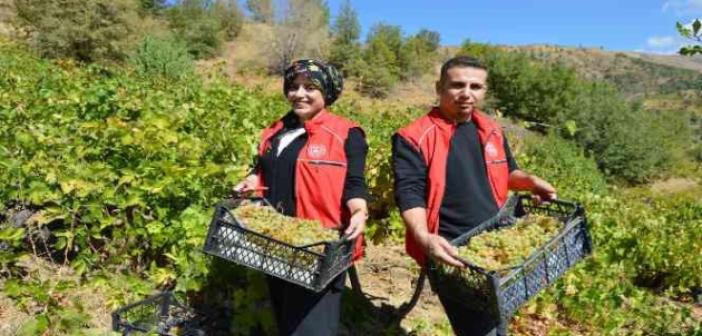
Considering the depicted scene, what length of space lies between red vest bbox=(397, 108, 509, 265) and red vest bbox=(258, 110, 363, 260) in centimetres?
28

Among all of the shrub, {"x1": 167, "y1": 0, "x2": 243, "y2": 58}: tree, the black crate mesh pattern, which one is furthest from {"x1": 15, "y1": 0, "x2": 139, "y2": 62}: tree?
the black crate mesh pattern

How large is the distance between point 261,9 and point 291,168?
42664mm

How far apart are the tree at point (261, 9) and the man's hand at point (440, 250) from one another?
40.7m

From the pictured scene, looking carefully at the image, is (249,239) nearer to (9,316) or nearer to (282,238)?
(282,238)

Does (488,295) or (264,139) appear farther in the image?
(264,139)

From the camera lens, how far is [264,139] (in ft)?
9.33

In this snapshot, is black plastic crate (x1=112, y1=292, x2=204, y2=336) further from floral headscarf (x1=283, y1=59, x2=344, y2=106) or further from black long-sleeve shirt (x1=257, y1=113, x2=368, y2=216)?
floral headscarf (x1=283, y1=59, x2=344, y2=106)

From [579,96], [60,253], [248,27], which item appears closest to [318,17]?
[248,27]

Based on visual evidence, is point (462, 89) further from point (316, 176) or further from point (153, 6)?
point (153, 6)

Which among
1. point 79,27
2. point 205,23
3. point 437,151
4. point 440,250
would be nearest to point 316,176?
point 437,151

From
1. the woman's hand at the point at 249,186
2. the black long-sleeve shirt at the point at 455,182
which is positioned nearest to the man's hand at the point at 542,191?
the black long-sleeve shirt at the point at 455,182

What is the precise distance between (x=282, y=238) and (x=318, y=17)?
39.5 meters

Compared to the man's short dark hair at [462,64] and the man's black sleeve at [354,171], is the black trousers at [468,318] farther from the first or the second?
→ the man's short dark hair at [462,64]

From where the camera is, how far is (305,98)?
2.64m
